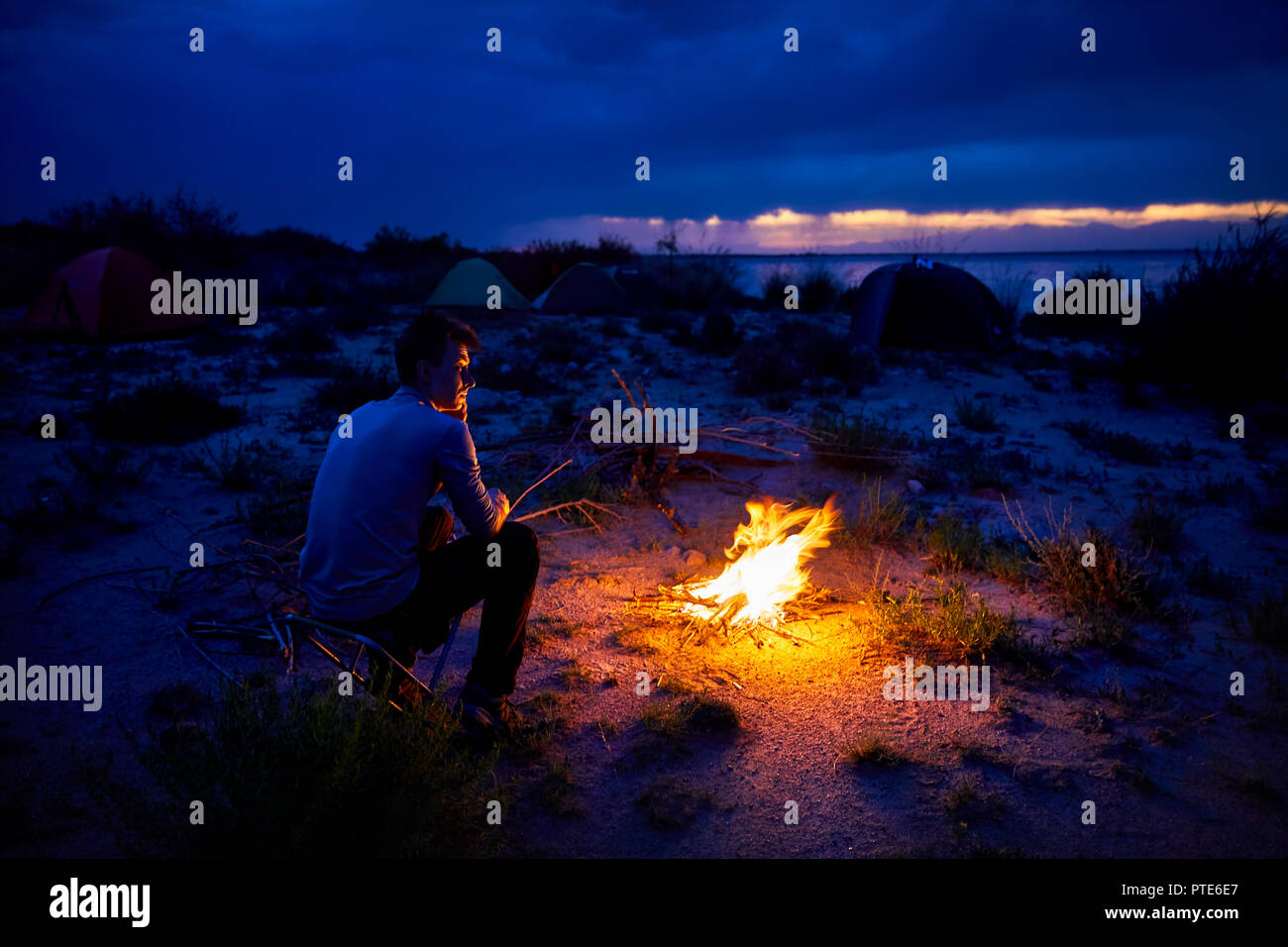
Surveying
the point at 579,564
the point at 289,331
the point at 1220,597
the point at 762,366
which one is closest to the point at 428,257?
the point at 289,331

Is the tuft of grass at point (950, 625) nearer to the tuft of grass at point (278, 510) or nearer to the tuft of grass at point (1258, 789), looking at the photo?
the tuft of grass at point (1258, 789)

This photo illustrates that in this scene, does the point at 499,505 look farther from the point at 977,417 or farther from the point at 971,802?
the point at 977,417

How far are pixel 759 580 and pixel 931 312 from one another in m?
10.8

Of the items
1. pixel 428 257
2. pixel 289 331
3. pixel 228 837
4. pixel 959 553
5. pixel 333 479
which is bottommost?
pixel 228 837

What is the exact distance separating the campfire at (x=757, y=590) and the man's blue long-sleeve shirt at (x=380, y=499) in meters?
1.82

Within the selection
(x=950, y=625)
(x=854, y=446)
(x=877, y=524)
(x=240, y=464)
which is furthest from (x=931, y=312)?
(x=240, y=464)

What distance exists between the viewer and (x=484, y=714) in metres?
3.14

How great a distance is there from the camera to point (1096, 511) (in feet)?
19.6

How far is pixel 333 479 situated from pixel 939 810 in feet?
8.72

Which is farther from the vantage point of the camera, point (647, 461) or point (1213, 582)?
point (647, 461)

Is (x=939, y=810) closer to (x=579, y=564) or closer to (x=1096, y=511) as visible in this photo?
(x=579, y=564)

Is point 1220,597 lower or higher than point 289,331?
lower

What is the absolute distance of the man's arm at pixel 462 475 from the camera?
292cm

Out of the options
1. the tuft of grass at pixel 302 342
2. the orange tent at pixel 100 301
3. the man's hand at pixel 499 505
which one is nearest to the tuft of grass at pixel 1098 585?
the man's hand at pixel 499 505
